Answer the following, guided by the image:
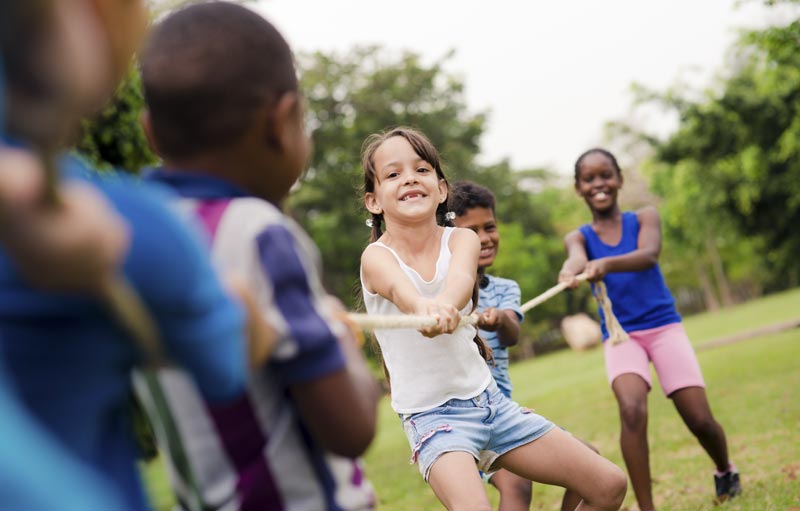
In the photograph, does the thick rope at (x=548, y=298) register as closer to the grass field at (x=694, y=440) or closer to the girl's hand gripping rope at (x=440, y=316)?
the girl's hand gripping rope at (x=440, y=316)

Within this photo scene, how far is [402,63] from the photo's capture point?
1184 inches

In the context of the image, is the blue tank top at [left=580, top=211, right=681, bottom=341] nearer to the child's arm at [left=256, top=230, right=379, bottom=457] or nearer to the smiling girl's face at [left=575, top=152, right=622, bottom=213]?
the smiling girl's face at [left=575, top=152, right=622, bottom=213]

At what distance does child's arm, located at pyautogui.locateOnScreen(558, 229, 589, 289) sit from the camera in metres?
5.40

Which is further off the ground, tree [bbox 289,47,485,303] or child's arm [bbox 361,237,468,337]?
tree [bbox 289,47,485,303]

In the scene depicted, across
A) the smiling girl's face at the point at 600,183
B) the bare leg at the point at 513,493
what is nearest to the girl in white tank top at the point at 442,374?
the bare leg at the point at 513,493

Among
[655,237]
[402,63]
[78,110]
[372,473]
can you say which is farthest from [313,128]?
[78,110]

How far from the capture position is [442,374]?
3566 millimetres

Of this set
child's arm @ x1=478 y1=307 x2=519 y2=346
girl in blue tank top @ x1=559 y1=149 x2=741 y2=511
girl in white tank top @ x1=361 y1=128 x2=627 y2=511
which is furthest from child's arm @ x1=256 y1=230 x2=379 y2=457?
girl in blue tank top @ x1=559 y1=149 x2=741 y2=511

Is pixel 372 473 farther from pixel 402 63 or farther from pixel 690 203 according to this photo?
pixel 690 203

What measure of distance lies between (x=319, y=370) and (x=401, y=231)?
222 cm

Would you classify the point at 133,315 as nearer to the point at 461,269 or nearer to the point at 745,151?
the point at 461,269

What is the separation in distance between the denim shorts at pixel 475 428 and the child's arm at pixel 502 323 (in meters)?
0.67

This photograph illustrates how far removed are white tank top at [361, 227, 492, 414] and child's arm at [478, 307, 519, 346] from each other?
0.56 metres

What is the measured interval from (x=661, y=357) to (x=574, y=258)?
81 centimetres
